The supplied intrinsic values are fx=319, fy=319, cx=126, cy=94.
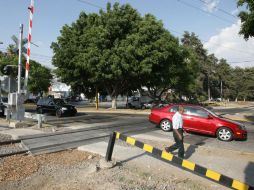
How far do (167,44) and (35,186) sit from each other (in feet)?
93.0

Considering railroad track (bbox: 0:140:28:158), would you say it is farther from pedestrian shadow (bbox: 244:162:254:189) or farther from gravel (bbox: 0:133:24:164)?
pedestrian shadow (bbox: 244:162:254:189)

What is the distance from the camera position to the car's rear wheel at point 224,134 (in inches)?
546

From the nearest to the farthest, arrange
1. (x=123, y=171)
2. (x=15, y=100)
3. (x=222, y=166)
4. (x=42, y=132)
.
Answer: (x=123, y=171), (x=222, y=166), (x=42, y=132), (x=15, y=100)

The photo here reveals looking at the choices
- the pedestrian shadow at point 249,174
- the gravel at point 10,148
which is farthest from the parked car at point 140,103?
the pedestrian shadow at point 249,174

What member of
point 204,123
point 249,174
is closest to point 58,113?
point 204,123

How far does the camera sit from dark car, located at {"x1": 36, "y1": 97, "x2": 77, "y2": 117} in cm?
2453

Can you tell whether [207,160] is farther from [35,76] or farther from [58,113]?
[35,76]

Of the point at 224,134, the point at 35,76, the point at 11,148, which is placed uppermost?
the point at 35,76

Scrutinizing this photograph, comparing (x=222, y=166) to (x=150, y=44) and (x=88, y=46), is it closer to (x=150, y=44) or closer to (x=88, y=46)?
(x=150, y=44)

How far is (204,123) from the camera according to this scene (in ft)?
47.9

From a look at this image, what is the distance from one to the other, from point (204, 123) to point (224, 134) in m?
1.05

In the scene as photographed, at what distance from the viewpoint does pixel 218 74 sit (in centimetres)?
10069

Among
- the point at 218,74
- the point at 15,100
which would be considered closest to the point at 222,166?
the point at 15,100

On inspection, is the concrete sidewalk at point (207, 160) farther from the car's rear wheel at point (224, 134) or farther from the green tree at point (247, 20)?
the green tree at point (247, 20)
